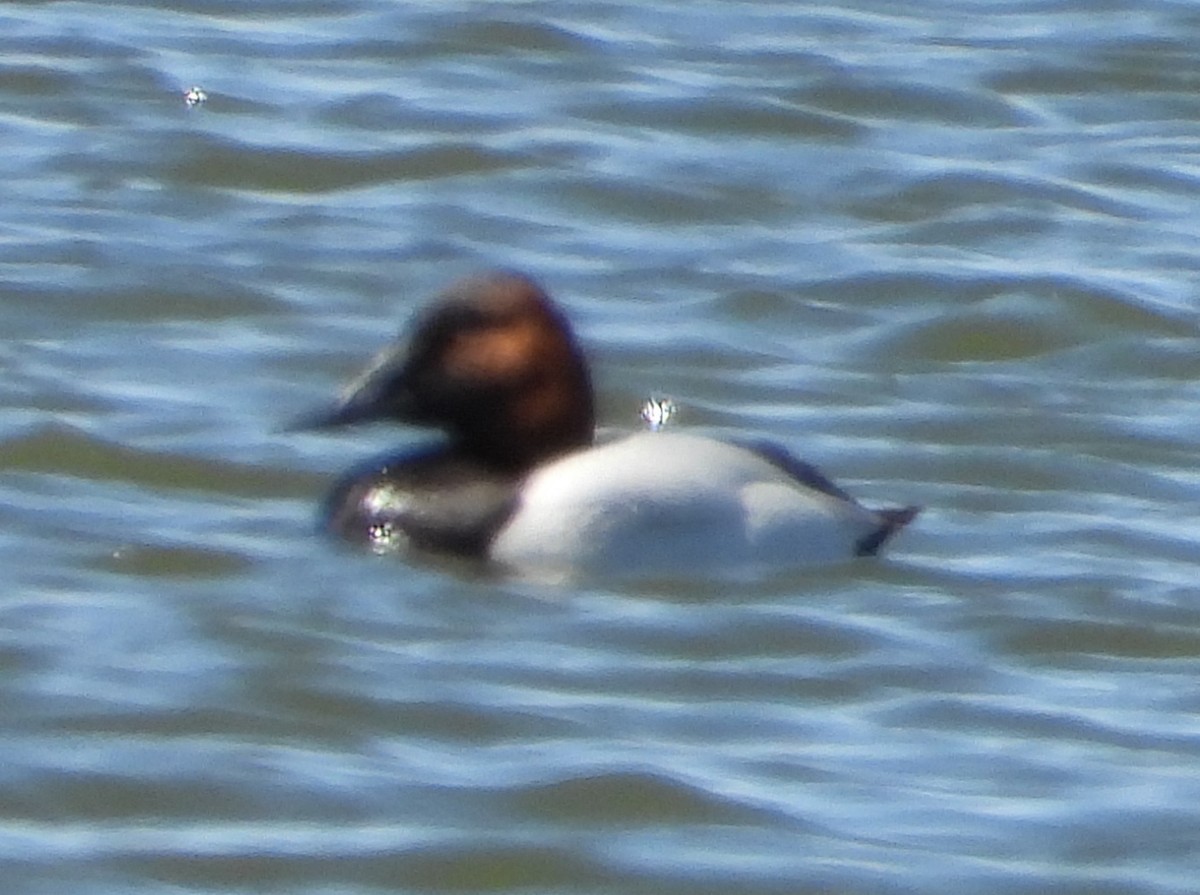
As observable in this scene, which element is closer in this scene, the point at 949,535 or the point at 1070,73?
the point at 949,535

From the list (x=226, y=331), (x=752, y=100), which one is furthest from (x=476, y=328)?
(x=752, y=100)

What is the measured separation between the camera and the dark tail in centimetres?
845

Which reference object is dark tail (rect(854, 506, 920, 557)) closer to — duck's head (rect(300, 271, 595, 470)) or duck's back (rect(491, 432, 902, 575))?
duck's back (rect(491, 432, 902, 575))

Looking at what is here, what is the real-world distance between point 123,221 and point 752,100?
2550 mm

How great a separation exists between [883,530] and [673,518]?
1.49 ft

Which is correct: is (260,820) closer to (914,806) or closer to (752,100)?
(914,806)

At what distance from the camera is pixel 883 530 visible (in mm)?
8461

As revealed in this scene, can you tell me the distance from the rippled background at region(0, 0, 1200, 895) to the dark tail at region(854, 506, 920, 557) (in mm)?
37

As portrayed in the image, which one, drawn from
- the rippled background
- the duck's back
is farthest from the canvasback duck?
the rippled background

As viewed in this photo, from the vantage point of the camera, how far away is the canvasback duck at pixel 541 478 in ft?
27.3

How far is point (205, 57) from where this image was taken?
12898 mm

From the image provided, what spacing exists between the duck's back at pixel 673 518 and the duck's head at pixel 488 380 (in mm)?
237

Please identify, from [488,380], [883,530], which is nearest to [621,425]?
[488,380]

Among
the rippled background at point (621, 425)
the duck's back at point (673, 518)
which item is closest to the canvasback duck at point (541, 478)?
the duck's back at point (673, 518)
